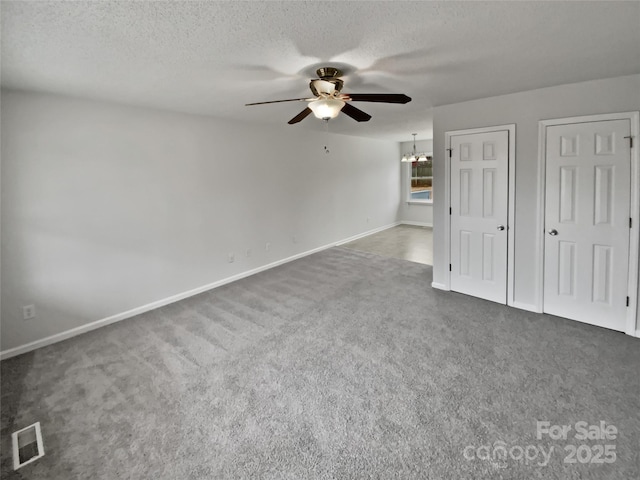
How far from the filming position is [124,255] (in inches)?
146

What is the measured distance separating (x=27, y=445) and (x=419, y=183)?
363 inches

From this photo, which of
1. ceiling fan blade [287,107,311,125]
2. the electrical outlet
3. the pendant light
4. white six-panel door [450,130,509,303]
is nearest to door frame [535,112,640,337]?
white six-panel door [450,130,509,303]

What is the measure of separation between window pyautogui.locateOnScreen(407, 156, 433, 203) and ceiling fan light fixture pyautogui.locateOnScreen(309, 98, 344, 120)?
278 inches

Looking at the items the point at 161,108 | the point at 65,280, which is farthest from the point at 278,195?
the point at 65,280

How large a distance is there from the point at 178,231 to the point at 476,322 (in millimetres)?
3685

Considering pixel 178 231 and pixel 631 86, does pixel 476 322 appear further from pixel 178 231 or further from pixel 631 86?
pixel 178 231

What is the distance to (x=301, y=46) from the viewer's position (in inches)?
85.0

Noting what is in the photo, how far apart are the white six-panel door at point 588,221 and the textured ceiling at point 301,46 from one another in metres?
0.57

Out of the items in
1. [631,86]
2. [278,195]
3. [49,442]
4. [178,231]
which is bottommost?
[49,442]

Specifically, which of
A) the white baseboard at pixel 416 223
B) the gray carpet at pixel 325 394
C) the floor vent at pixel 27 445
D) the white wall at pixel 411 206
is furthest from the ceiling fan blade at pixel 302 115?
the white baseboard at pixel 416 223

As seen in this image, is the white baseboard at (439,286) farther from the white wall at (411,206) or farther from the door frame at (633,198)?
the white wall at (411,206)

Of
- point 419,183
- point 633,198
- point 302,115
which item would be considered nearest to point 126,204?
point 302,115

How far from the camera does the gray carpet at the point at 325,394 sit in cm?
177

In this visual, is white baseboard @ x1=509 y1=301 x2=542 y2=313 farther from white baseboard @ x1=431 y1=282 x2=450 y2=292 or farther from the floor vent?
the floor vent
